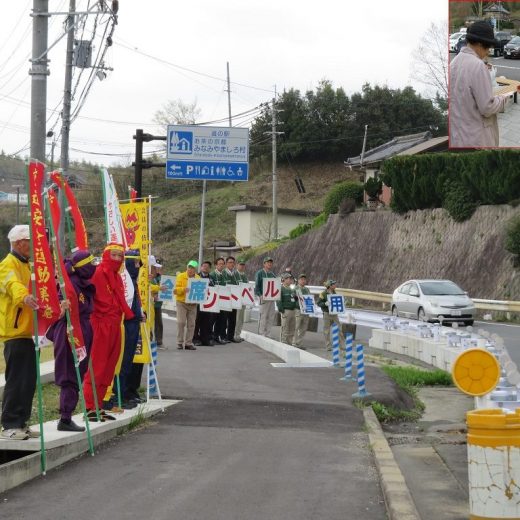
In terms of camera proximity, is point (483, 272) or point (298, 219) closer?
point (483, 272)

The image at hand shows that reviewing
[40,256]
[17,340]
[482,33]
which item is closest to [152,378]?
[17,340]

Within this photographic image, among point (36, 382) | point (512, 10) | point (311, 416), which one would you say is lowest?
point (311, 416)

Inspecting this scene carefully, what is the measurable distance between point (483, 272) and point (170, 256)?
30197mm

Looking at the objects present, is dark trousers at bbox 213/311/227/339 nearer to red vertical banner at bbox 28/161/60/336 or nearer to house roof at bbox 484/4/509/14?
house roof at bbox 484/4/509/14

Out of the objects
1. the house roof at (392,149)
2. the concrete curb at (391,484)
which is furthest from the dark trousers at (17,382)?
the house roof at (392,149)

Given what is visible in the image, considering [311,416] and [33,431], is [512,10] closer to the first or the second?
[311,416]

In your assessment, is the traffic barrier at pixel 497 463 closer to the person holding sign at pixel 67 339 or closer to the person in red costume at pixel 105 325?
A: the person holding sign at pixel 67 339

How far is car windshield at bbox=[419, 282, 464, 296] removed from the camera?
32469 millimetres

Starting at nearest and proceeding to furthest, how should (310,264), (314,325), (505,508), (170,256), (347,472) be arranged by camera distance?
(505,508) → (347,472) → (314,325) → (310,264) → (170,256)

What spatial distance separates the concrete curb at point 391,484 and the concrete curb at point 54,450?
2678 millimetres

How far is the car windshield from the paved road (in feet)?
59.5

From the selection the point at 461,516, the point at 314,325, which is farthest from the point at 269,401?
the point at 314,325

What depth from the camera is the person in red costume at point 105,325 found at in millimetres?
10578

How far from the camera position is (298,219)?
232 ft
